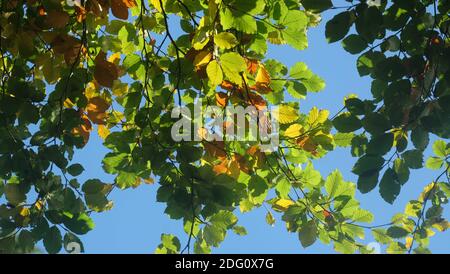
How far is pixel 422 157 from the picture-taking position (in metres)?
1.92

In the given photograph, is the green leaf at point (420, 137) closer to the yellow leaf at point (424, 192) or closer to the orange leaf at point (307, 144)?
the orange leaf at point (307, 144)

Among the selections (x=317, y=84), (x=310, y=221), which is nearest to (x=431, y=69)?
(x=317, y=84)

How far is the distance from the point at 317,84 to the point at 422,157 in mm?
612

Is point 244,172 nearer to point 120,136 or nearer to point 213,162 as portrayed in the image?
point 213,162

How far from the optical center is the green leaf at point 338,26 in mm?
1899

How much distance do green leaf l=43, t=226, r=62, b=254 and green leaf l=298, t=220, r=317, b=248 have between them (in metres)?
0.97

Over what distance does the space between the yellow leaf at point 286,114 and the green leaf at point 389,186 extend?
533 millimetres

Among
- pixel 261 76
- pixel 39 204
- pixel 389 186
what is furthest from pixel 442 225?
pixel 39 204

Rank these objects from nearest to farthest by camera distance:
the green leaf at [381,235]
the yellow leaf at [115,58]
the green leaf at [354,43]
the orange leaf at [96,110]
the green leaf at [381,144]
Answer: the green leaf at [381,144], the green leaf at [354,43], the green leaf at [381,235], the orange leaf at [96,110], the yellow leaf at [115,58]

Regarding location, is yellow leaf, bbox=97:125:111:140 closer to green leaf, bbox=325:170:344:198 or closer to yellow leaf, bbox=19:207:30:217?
yellow leaf, bbox=19:207:30:217

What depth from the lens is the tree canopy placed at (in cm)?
188

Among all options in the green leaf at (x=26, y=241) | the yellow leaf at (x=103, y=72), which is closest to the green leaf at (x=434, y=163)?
the yellow leaf at (x=103, y=72)

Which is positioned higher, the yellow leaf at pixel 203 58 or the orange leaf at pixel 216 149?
the yellow leaf at pixel 203 58

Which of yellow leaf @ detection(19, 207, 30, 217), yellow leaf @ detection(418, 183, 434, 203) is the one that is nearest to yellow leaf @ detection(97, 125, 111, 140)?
yellow leaf @ detection(19, 207, 30, 217)
